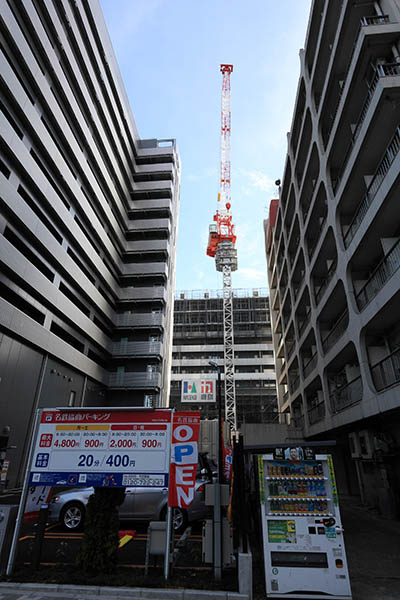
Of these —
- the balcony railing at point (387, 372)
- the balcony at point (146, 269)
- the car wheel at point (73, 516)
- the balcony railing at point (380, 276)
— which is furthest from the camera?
the balcony at point (146, 269)

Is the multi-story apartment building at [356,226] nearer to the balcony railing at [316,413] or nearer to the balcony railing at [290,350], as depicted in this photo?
the balcony railing at [316,413]

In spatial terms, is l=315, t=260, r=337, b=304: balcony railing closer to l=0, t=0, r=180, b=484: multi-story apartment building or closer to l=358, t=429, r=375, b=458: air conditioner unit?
l=358, t=429, r=375, b=458: air conditioner unit

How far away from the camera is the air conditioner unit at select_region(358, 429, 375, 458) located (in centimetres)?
1455

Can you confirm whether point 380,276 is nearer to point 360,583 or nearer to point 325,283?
point 325,283

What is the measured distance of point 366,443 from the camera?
15.0 meters

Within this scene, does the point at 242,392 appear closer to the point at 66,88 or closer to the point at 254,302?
the point at 254,302

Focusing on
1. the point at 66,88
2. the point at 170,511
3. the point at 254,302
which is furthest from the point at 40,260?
the point at 254,302

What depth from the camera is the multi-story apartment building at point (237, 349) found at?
170ft

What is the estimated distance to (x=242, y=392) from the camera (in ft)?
171

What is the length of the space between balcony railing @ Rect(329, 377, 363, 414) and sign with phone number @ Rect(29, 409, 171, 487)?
1109 centimetres

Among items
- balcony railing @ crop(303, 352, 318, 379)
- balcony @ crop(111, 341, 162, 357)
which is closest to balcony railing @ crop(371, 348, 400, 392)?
balcony railing @ crop(303, 352, 318, 379)

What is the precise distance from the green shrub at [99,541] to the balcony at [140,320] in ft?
87.3

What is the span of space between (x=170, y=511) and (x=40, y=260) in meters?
19.4

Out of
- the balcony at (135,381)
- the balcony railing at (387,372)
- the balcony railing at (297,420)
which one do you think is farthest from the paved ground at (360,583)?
the balcony at (135,381)
